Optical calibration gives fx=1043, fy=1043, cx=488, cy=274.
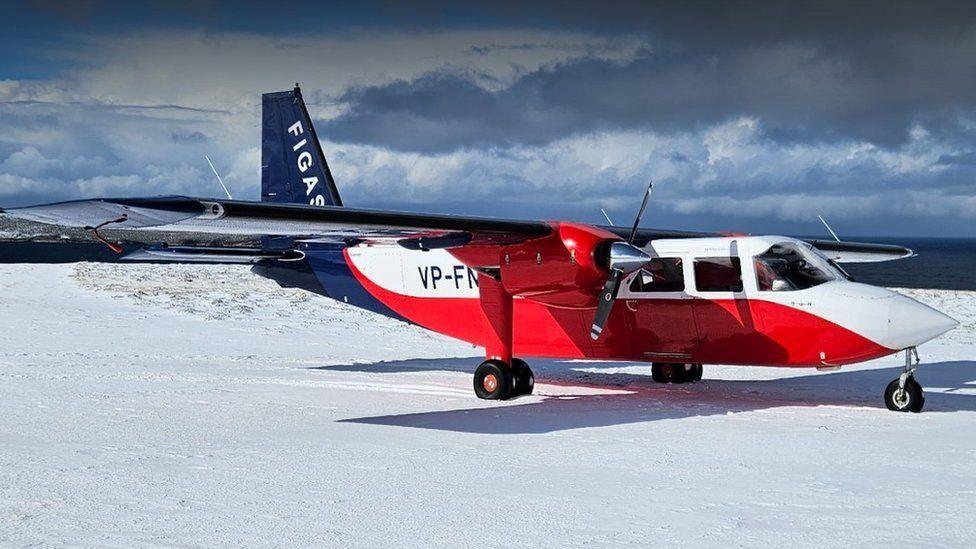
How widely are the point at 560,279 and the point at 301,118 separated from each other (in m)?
7.00

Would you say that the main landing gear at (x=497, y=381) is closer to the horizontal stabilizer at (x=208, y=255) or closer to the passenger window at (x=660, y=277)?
the passenger window at (x=660, y=277)

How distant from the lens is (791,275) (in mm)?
13148

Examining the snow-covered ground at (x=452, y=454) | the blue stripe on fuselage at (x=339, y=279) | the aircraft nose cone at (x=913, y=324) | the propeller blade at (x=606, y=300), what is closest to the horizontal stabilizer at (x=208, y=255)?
the blue stripe on fuselage at (x=339, y=279)

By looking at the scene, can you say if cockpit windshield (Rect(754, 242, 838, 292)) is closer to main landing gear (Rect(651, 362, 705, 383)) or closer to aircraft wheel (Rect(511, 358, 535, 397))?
main landing gear (Rect(651, 362, 705, 383))

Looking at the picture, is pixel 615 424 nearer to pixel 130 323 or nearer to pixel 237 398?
pixel 237 398

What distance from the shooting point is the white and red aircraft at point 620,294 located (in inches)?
486

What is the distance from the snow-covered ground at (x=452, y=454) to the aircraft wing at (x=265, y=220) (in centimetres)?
211

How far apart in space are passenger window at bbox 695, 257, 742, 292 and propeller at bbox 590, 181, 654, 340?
102 cm

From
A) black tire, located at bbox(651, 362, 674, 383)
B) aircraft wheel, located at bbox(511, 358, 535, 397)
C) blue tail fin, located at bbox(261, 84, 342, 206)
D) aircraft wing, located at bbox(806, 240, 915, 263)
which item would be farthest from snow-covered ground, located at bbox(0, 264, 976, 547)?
blue tail fin, located at bbox(261, 84, 342, 206)

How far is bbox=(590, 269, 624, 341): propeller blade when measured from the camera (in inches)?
512

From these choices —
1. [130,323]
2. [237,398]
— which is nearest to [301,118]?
[237,398]

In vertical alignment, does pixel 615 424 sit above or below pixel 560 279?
below

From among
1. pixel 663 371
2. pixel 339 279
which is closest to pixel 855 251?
pixel 663 371

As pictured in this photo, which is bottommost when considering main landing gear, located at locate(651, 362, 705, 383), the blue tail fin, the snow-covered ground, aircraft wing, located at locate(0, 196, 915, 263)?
the snow-covered ground
